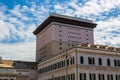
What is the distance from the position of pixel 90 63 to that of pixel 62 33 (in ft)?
177

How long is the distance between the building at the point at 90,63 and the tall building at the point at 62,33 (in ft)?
143

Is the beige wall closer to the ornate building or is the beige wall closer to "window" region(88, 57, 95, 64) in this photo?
the ornate building

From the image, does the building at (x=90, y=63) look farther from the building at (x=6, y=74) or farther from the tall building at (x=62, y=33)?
the tall building at (x=62, y=33)

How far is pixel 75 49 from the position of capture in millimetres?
50469

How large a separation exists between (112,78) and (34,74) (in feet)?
144

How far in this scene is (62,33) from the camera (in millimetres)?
104250

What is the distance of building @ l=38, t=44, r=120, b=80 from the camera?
165ft

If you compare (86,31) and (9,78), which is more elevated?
(86,31)

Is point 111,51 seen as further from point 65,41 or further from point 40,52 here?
point 40,52

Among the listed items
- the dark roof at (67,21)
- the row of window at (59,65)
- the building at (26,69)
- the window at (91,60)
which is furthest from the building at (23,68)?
the window at (91,60)

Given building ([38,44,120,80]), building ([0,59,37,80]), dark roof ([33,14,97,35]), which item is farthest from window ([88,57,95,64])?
dark roof ([33,14,97,35])

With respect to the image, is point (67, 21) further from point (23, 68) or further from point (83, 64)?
point (83, 64)

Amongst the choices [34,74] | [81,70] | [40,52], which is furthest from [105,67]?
[40,52]

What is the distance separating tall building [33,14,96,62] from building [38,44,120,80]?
43.6 metres
